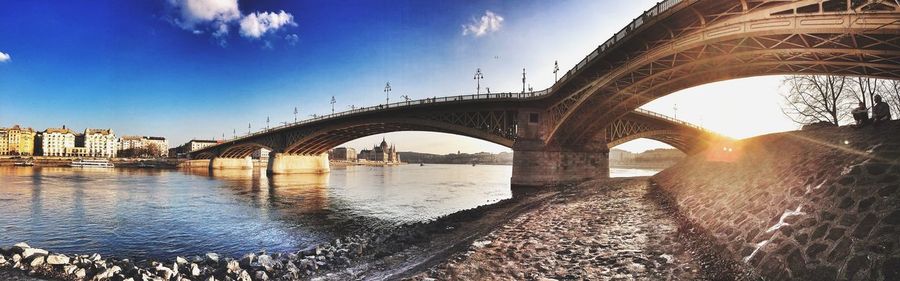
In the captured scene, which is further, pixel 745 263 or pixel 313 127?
pixel 313 127

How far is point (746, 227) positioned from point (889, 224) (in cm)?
268

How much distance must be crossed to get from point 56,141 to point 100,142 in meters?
14.4

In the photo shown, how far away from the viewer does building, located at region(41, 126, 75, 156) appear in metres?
160

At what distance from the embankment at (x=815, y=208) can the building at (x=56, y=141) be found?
727 ft

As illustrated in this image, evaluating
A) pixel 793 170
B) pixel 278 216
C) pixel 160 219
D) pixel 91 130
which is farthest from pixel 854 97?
pixel 91 130

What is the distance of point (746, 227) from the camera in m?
8.18

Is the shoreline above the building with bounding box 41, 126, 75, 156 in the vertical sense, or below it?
below

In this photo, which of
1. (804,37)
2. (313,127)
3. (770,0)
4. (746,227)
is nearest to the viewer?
(746,227)

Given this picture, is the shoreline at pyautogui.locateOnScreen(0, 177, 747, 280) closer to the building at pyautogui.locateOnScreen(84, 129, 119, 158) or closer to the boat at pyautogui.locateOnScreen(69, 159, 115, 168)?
the boat at pyautogui.locateOnScreen(69, 159, 115, 168)

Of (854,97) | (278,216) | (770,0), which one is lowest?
(278,216)

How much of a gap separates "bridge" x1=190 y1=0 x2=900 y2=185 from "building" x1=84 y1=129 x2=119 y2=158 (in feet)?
502

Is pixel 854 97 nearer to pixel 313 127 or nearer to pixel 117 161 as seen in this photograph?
pixel 313 127

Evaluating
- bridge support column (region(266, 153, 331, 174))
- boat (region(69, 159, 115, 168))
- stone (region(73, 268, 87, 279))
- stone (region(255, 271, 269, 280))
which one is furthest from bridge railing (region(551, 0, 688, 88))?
boat (region(69, 159, 115, 168))

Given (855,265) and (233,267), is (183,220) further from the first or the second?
(855,265)
